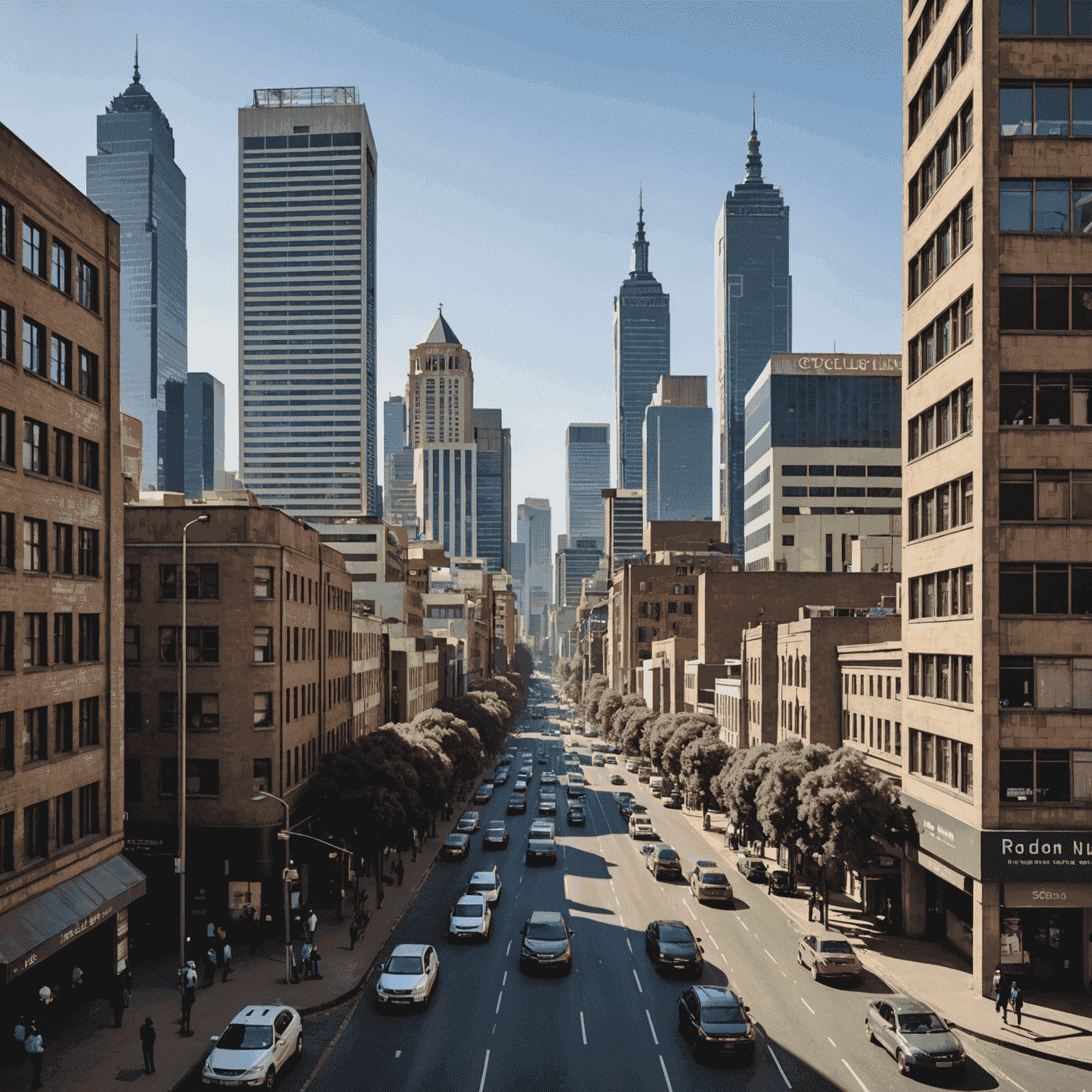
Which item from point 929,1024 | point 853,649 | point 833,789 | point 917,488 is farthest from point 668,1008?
point 853,649

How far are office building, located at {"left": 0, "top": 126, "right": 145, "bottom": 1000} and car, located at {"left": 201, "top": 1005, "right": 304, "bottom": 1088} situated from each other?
6.05 meters

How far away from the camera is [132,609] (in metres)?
47.9

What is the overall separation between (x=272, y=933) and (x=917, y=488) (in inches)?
1371

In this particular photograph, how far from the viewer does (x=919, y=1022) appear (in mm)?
29984

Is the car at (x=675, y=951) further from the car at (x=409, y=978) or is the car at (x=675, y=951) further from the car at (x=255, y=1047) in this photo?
the car at (x=255, y=1047)

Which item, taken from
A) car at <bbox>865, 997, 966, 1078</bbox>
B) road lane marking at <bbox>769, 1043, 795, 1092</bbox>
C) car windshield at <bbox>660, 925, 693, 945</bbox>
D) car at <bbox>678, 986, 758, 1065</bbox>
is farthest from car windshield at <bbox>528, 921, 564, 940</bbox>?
car at <bbox>865, 997, 966, 1078</bbox>

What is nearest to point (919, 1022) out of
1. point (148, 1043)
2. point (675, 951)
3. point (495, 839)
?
point (675, 951)

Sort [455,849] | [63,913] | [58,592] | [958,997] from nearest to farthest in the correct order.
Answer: [63,913] → [58,592] → [958,997] → [455,849]

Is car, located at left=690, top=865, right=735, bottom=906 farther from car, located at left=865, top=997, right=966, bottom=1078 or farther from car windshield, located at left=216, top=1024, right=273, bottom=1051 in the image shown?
car windshield, located at left=216, top=1024, right=273, bottom=1051

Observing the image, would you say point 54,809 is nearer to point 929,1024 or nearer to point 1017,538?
point 929,1024

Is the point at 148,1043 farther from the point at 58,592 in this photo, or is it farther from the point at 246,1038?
the point at 58,592

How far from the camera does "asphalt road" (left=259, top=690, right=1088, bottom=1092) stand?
29.0 meters

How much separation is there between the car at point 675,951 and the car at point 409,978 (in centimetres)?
852

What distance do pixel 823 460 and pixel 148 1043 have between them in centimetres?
14298
